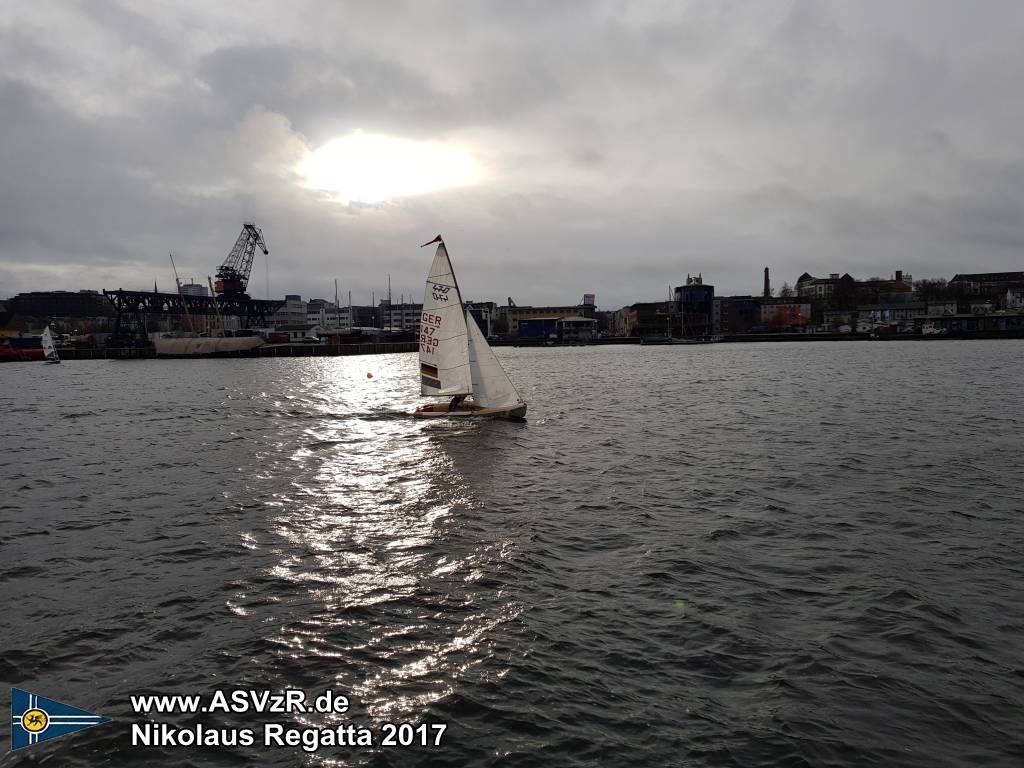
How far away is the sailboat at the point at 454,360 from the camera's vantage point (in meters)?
30.1

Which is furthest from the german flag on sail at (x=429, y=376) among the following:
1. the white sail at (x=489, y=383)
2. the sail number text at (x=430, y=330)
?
the white sail at (x=489, y=383)

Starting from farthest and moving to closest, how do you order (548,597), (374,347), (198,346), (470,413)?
(374,347) → (198,346) → (470,413) → (548,597)

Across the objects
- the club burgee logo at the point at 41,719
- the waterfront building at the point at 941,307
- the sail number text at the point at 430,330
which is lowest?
the club burgee logo at the point at 41,719

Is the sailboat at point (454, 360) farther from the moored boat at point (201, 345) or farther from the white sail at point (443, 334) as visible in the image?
the moored boat at point (201, 345)

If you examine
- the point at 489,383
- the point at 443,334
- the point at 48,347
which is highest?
the point at 48,347

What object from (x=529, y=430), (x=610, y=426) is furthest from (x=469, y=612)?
(x=610, y=426)

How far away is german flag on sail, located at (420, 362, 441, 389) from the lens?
32188 mm

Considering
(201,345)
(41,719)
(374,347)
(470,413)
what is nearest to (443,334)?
(470,413)

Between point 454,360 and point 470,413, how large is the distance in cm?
293

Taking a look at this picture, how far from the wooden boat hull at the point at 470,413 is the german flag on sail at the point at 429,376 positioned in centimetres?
125

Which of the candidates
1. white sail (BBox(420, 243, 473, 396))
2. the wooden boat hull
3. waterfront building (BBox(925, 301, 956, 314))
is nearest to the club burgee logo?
white sail (BBox(420, 243, 473, 396))

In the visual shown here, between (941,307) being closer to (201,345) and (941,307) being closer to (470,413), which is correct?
(470,413)

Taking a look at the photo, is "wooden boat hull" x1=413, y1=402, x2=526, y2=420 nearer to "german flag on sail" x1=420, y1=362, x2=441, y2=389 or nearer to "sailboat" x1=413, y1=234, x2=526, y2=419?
"sailboat" x1=413, y1=234, x2=526, y2=419

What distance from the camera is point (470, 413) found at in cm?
3130
